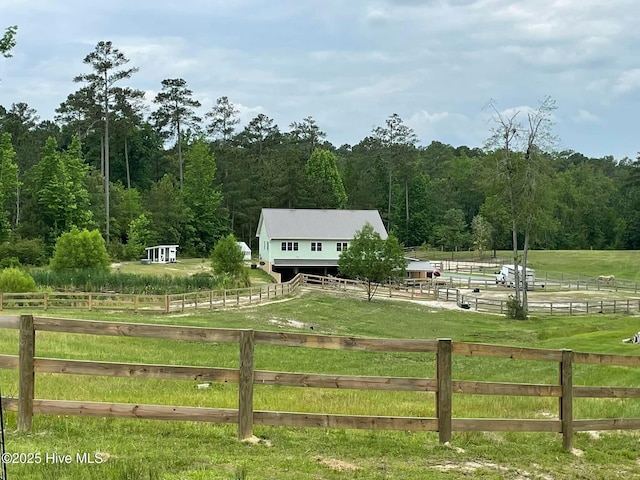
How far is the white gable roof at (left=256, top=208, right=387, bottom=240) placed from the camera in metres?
63.1

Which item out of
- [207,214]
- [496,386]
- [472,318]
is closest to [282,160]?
[207,214]

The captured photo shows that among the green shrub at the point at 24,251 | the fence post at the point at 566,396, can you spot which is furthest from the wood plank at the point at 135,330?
the green shrub at the point at 24,251

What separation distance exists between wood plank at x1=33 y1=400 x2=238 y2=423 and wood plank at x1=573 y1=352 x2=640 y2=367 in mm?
4224

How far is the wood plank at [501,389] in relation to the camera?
7.22 m

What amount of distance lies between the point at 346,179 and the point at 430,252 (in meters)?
18.8

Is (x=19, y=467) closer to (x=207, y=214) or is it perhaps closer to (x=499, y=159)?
(x=499, y=159)

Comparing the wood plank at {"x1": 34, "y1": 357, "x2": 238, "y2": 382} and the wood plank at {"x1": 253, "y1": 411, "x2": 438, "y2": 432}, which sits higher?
the wood plank at {"x1": 34, "y1": 357, "x2": 238, "y2": 382}

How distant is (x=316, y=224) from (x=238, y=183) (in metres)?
32.3

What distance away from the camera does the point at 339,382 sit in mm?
6848

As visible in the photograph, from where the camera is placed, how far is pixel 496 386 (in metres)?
7.41

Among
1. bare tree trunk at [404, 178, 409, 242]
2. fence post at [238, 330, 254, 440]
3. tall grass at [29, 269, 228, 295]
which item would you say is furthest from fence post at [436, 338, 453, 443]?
bare tree trunk at [404, 178, 409, 242]

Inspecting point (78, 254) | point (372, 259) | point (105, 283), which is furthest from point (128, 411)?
point (78, 254)

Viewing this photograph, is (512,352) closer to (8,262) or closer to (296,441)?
(296,441)

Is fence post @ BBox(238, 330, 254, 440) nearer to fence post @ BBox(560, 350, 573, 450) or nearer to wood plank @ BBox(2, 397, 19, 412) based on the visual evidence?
wood plank @ BBox(2, 397, 19, 412)
